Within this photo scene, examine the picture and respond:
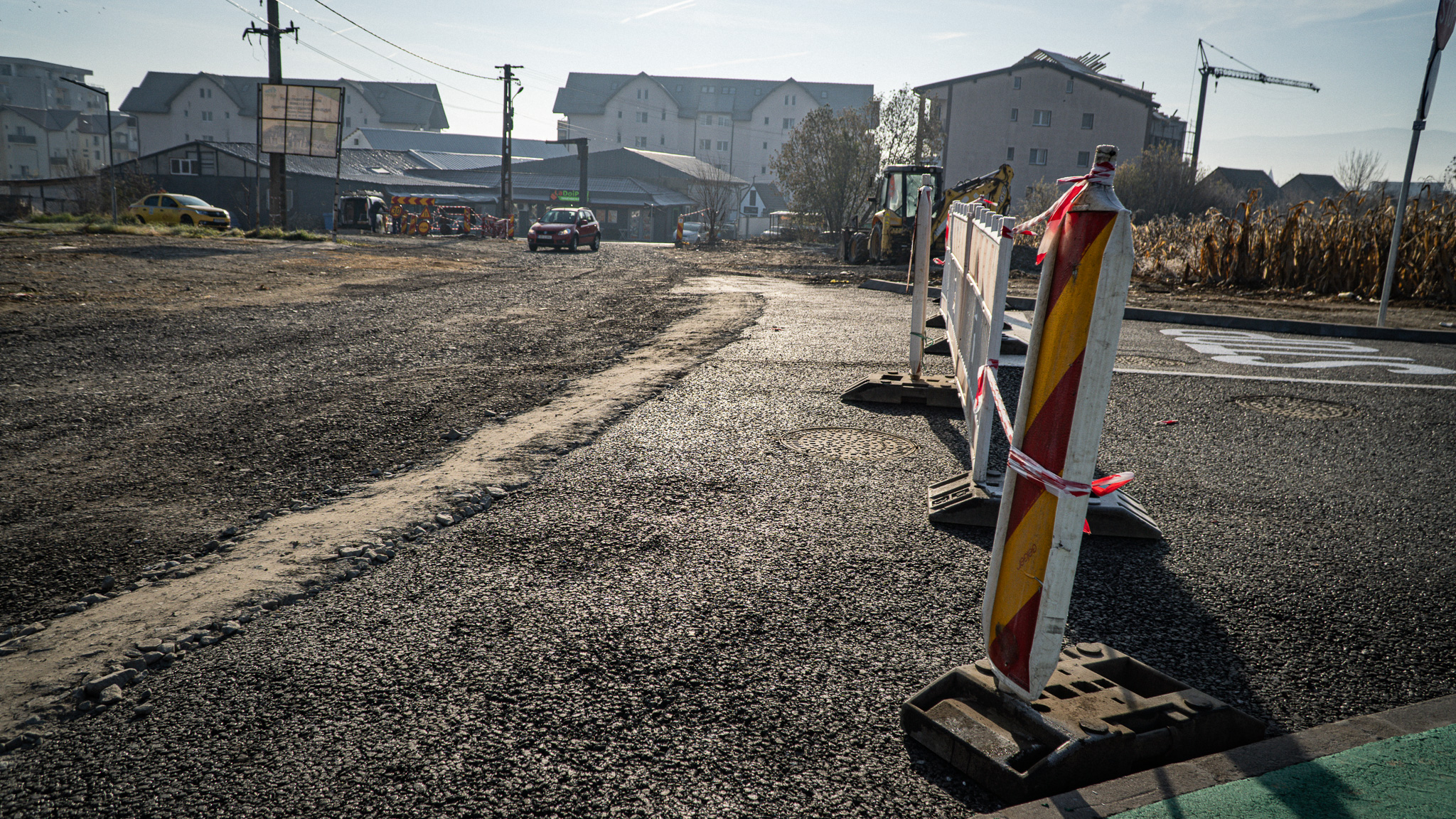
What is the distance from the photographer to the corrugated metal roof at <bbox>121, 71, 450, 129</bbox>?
3583 inches

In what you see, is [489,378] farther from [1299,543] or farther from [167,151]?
[167,151]

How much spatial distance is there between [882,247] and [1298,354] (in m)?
15.5

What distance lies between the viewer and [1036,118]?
6019cm

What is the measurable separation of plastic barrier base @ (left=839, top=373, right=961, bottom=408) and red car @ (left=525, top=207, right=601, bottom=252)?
2715 cm

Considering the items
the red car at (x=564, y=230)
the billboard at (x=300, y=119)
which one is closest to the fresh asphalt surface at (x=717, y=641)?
the red car at (x=564, y=230)

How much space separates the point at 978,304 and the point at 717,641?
240 cm

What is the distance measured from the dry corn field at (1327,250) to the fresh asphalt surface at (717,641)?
545 inches

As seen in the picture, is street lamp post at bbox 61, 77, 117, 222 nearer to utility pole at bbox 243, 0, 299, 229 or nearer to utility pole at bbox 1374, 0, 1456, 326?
utility pole at bbox 243, 0, 299, 229

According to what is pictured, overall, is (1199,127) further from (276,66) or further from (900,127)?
(276,66)

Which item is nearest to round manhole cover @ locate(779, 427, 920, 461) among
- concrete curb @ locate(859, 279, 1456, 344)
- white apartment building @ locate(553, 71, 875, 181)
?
concrete curb @ locate(859, 279, 1456, 344)

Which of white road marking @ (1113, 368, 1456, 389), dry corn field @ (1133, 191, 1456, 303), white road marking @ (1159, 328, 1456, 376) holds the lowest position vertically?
white road marking @ (1113, 368, 1456, 389)

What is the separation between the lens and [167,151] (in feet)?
181

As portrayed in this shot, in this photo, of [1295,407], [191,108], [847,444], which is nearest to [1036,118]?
[1295,407]

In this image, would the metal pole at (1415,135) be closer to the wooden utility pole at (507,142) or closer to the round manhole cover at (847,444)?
the round manhole cover at (847,444)
